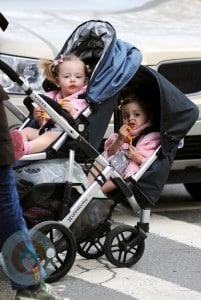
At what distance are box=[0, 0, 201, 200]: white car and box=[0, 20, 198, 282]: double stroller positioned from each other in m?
0.64

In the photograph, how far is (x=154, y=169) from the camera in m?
5.78

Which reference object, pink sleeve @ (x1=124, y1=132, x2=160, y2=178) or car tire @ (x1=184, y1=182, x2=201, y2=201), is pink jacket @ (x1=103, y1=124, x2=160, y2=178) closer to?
Answer: pink sleeve @ (x1=124, y1=132, x2=160, y2=178)

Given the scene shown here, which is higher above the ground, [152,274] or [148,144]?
[148,144]

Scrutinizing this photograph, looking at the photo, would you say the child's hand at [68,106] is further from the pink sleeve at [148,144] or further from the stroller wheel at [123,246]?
the stroller wheel at [123,246]

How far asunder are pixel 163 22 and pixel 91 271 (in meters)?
2.66

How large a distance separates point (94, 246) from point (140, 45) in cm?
179

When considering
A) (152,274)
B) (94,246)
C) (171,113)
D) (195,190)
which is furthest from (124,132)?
(195,190)

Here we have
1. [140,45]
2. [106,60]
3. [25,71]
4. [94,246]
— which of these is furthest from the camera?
[140,45]

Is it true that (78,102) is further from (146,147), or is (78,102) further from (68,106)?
(146,147)

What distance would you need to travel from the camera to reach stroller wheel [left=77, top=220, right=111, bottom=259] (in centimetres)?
567

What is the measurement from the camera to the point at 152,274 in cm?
564

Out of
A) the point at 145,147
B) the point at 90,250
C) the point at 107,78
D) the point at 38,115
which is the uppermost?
the point at 107,78

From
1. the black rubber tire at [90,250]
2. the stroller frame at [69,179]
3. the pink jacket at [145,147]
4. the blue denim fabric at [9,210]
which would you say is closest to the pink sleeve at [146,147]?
the pink jacket at [145,147]

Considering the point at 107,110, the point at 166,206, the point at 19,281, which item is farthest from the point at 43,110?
the point at 166,206
